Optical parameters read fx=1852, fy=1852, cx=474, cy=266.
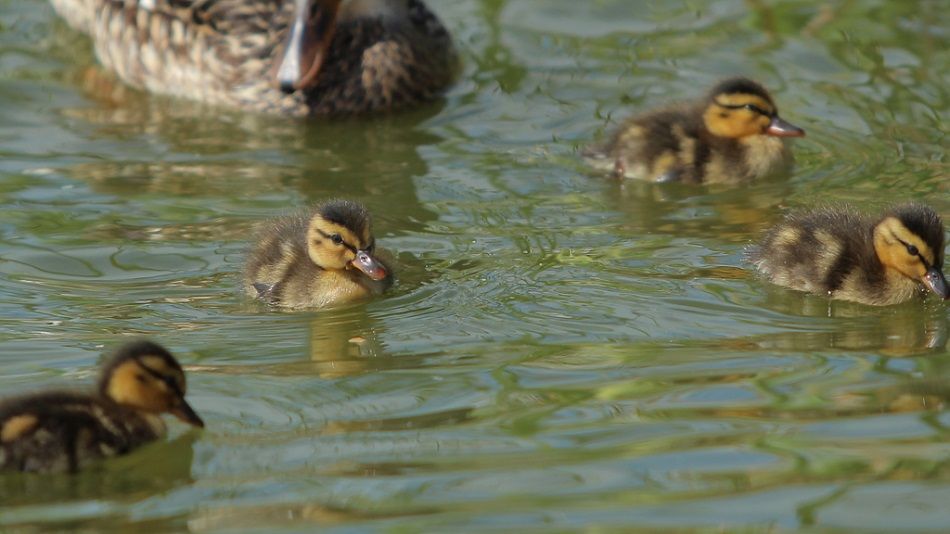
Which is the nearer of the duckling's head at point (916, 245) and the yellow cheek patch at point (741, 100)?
the duckling's head at point (916, 245)

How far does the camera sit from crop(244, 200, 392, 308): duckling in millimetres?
5375

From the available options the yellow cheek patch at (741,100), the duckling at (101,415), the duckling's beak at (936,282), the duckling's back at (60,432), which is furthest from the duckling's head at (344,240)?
the yellow cheek patch at (741,100)

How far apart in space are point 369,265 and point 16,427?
5.01ft

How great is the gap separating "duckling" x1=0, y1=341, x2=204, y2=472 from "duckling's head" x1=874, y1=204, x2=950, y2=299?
6.99 feet

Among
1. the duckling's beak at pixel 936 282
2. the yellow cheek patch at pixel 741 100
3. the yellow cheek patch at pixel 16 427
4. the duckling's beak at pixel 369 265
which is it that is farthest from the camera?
the yellow cheek patch at pixel 741 100

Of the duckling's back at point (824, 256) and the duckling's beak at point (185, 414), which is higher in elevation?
the duckling's back at point (824, 256)

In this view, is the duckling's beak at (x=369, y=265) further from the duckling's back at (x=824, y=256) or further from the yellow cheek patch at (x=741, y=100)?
the yellow cheek patch at (x=741, y=100)

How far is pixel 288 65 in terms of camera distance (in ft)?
24.2

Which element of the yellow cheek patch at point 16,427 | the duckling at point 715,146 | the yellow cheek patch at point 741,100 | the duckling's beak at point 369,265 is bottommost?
the yellow cheek patch at point 16,427

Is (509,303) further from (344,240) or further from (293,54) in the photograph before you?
(293,54)

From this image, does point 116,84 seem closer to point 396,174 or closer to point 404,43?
point 404,43

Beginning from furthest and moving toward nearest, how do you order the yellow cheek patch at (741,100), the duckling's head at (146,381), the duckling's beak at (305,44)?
the duckling's beak at (305,44) → the yellow cheek patch at (741,100) → the duckling's head at (146,381)

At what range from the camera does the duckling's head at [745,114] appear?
6.62 metres

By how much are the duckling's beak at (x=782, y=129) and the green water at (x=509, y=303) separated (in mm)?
159
